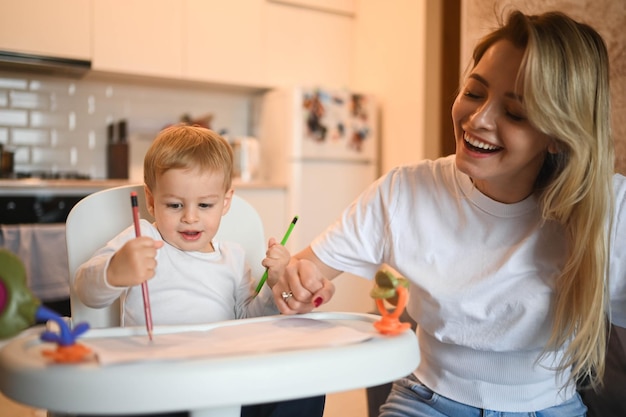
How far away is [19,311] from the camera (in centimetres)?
71

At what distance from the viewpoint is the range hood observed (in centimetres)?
296

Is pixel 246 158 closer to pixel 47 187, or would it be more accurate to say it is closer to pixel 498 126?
pixel 47 187

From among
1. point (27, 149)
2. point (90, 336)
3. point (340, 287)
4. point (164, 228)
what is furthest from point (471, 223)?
point (27, 149)

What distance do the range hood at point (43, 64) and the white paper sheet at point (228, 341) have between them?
2518 millimetres

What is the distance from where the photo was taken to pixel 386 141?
3762 millimetres

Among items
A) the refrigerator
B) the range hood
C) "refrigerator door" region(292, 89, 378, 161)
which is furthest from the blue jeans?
the range hood

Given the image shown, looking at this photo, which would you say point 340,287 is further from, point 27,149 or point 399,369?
point 399,369

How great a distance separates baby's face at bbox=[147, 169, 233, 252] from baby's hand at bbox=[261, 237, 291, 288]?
13 cm

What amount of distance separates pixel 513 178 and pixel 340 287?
2459mm

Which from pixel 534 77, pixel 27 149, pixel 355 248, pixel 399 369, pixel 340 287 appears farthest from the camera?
pixel 340 287

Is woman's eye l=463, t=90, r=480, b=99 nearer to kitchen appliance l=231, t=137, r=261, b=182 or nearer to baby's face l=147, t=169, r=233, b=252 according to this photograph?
baby's face l=147, t=169, r=233, b=252

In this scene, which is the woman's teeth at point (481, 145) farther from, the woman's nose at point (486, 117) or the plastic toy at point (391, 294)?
the plastic toy at point (391, 294)

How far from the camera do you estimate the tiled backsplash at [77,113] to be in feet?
10.7

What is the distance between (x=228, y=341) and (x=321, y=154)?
270 cm
